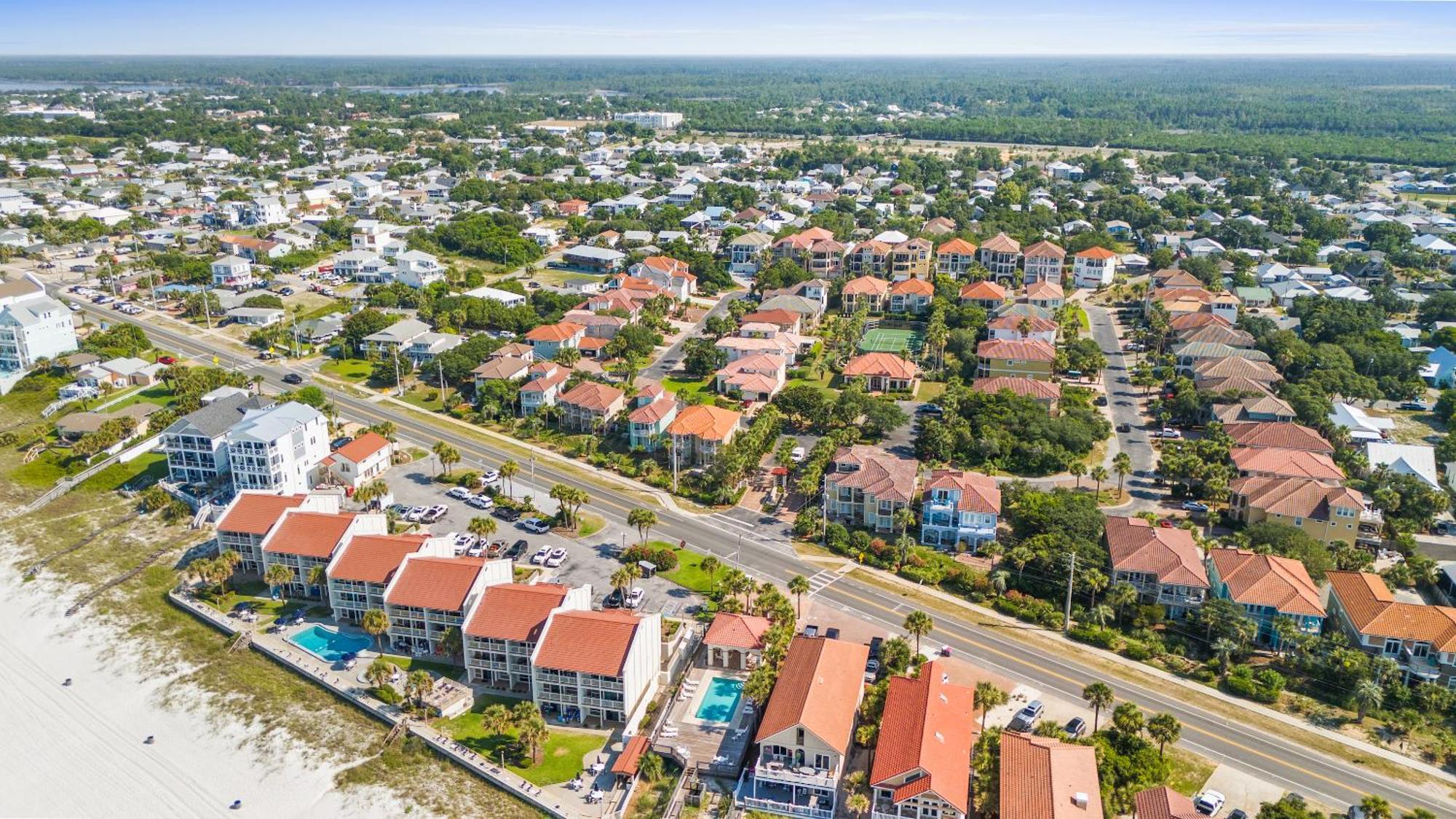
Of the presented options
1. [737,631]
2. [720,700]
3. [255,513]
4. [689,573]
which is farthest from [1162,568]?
[255,513]

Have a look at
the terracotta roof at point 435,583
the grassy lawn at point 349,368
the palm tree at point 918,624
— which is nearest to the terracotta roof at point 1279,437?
the palm tree at point 918,624

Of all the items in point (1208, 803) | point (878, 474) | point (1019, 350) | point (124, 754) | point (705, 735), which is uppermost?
point (1019, 350)

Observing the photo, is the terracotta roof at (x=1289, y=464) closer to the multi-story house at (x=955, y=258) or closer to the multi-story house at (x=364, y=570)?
the multi-story house at (x=364, y=570)

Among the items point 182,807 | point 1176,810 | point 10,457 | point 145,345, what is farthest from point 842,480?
point 145,345

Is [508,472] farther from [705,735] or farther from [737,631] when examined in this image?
[705,735]

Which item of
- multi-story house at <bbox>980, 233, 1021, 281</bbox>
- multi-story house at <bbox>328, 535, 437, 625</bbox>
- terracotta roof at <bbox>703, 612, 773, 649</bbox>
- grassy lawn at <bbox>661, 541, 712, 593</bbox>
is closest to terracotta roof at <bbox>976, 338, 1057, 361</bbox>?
multi-story house at <bbox>980, 233, 1021, 281</bbox>
